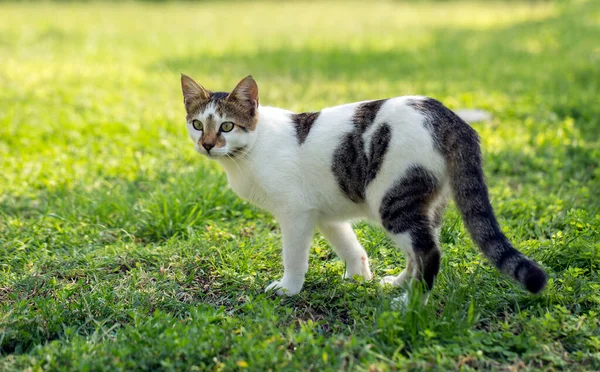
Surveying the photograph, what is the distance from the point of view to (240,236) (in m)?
4.40

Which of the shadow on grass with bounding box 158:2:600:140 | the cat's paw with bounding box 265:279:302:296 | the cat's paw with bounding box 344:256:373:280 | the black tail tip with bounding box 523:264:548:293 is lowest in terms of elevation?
the cat's paw with bounding box 265:279:302:296

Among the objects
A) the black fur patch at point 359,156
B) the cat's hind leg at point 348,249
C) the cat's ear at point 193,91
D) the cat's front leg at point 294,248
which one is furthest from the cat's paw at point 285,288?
the cat's ear at point 193,91

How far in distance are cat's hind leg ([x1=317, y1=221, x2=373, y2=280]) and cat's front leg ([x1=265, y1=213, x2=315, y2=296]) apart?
0.79ft

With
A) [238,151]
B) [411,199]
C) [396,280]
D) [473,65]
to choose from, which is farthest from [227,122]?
[473,65]

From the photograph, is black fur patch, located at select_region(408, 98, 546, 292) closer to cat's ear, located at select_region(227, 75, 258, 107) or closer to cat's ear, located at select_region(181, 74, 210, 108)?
cat's ear, located at select_region(227, 75, 258, 107)

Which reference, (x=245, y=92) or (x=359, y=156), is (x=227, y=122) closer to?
(x=245, y=92)

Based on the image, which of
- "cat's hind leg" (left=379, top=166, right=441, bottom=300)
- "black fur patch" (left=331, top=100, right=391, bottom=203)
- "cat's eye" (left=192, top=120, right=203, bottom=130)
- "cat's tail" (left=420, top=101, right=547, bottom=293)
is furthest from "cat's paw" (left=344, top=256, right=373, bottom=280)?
"cat's eye" (left=192, top=120, right=203, bottom=130)

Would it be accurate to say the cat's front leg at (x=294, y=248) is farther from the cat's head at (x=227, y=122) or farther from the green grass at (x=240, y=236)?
the cat's head at (x=227, y=122)

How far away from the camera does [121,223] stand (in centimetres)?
452

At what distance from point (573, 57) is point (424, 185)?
8.02 metres

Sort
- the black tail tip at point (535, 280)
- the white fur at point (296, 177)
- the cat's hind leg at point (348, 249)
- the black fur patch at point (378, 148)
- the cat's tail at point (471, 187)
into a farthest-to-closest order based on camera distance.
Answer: the cat's hind leg at point (348, 249) → the white fur at point (296, 177) → the black fur patch at point (378, 148) → the cat's tail at point (471, 187) → the black tail tip at point (535, 280)

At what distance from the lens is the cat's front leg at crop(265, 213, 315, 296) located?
3488mm

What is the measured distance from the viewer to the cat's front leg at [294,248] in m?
3.49

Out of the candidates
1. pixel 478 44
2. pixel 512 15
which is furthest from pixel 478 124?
pixel 512 15
